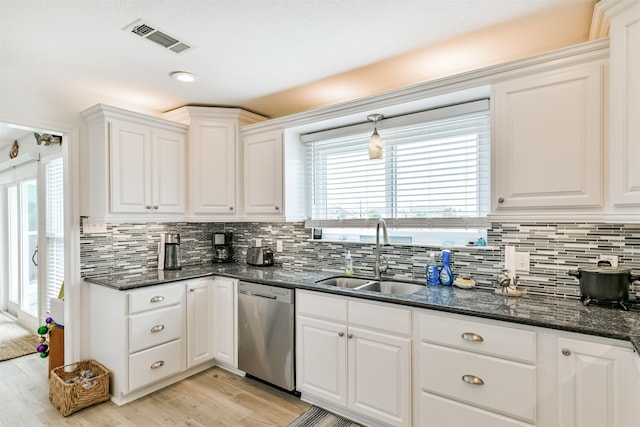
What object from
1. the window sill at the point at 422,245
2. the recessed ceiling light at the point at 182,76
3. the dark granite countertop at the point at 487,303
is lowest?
the dark granite countertop at the point at 487,303

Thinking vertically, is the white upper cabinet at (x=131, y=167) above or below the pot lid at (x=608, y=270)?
above

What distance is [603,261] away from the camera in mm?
1877

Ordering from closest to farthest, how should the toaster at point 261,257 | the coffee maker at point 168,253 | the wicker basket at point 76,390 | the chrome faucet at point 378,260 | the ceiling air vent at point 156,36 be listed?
1. the ceiling air vent at point 156,36
2. the wicker basket at point 76,390
3. the chrome faucet at point 378,260
4. the coffee maker at point 168,253
5. the toaster at point 261,257

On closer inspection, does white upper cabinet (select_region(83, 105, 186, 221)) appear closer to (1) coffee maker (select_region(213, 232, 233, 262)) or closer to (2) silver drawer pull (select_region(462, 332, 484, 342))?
(1) coffee maker (select_region(213, 232, 233, 262))

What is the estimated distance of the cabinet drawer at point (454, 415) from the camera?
5.61ft

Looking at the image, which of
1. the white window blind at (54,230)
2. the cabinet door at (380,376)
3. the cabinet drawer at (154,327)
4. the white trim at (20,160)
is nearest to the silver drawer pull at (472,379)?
the cabinet door at (380,376)

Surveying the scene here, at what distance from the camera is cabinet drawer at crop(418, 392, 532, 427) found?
171 cm

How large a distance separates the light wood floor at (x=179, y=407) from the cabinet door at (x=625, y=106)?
7.58 feet

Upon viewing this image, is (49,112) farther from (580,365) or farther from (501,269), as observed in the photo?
(580,365)

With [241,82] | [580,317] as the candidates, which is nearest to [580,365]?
[580,317]

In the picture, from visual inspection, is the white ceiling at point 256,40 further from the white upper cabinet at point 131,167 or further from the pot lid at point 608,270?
the pot lid at point 608,270

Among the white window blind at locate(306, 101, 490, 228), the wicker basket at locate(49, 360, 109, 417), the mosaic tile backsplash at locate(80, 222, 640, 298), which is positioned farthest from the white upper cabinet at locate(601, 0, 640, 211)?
the wicker basket at locate(49, 360, 109, 417)

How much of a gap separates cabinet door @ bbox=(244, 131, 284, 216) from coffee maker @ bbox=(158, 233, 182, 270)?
75 cm

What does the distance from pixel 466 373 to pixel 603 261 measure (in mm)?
993
